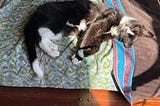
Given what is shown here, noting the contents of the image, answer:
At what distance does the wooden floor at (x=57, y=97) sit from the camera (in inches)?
56.4

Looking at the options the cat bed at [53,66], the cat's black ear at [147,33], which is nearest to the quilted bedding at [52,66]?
the cat bed at [53,66]

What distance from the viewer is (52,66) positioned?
1429mm

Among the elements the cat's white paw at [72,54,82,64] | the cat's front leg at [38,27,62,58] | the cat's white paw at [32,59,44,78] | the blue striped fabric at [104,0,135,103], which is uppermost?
the cat's front leg at [38,27,62,58]

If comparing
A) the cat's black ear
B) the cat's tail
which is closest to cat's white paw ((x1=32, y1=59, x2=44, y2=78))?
the cat's tail

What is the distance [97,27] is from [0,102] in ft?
2.34

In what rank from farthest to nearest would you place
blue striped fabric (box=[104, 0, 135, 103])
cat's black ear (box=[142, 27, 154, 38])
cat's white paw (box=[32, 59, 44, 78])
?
1. cat's black ear (box=[142, 27, 154, 38])
2. blue striped fabric (box=[104, 0, 135, 103])
3. cat's white paw (box=[32, 59, 44, 78])

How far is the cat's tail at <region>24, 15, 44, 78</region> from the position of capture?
1369 mm

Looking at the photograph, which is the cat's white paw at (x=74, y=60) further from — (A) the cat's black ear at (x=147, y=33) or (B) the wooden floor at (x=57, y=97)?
(A) the cat's black ear at (x=147, y=33)

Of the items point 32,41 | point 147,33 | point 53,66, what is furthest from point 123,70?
point 32,41

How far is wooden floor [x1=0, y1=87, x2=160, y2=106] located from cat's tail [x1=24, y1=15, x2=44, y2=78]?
5.5 inches

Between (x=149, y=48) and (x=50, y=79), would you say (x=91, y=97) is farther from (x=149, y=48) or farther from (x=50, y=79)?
(x=149, y=48)

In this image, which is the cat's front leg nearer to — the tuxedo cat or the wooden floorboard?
the tuxedo cat

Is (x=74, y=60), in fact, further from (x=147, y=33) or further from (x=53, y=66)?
(x=147, y=33)

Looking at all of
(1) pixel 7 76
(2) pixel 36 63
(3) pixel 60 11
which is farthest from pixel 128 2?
(1) pixel 7 76
